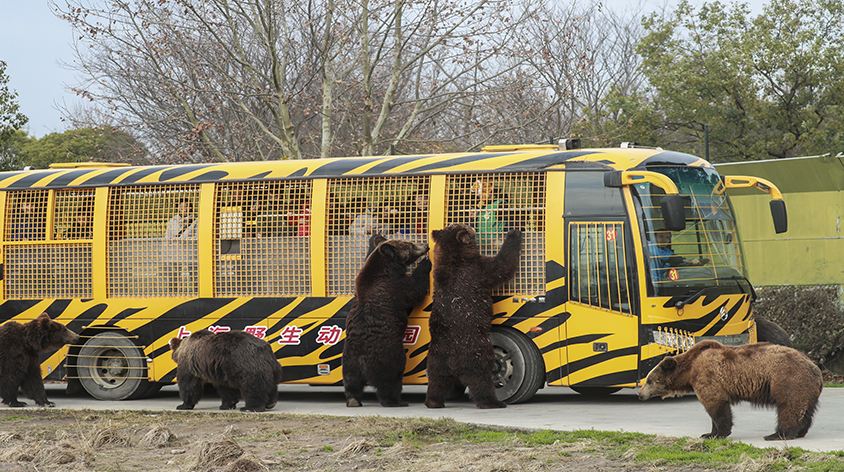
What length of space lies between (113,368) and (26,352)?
140 centimetres

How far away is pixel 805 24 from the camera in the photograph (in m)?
36.2

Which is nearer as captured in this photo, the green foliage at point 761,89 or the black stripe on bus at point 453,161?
the black stripe on bus at point 453,161

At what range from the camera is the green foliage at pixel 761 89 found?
34688 millimetres

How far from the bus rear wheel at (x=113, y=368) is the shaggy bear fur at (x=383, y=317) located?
9.57ft

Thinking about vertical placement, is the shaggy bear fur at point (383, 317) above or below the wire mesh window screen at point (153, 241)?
below

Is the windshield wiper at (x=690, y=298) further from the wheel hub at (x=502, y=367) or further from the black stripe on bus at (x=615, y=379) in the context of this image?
the wheel hub at (x=502, y=367)

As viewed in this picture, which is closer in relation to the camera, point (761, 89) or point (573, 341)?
point (573, 341)

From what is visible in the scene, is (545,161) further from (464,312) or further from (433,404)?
(433,404)

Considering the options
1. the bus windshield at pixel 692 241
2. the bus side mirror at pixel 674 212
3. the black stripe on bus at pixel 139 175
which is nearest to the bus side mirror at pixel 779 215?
the bus windshield at pixel 692 241

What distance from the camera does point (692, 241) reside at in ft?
44.5

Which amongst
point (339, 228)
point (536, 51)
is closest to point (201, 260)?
point (339, 228)

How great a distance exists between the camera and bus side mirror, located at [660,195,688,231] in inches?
506

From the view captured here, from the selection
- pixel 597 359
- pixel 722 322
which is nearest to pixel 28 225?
pixel 597 359

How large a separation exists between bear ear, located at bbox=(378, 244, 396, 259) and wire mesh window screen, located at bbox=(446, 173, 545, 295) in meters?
0.69
